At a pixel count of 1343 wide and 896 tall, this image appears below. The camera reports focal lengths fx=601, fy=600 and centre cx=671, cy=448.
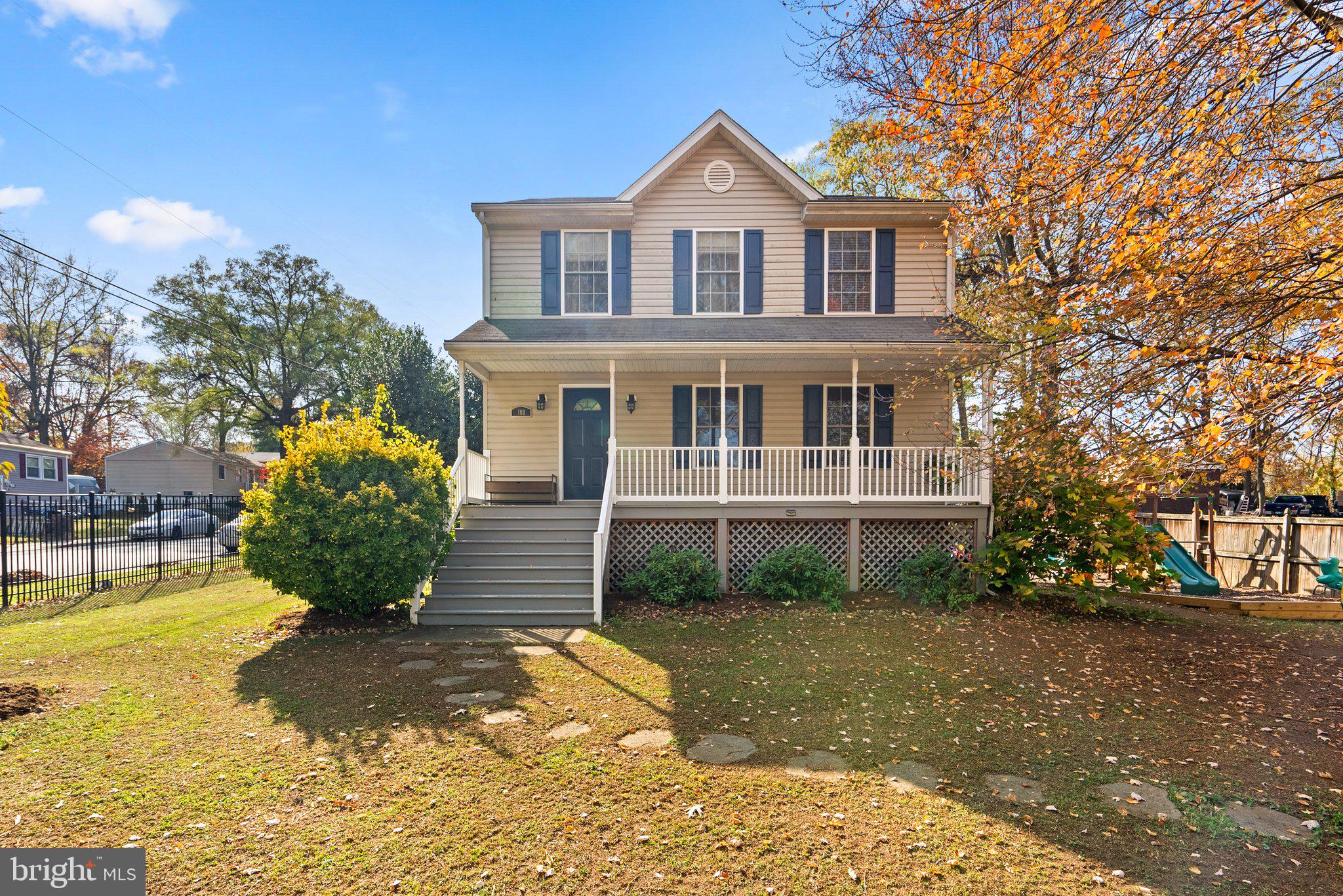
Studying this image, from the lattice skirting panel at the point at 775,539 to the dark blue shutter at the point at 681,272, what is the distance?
438 cm

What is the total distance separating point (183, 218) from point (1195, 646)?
25.3 meters

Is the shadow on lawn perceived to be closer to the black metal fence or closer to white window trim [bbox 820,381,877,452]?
white window trim [bbox 820,381,877,452]

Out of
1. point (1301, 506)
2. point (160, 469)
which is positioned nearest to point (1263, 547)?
point (1301, 506)

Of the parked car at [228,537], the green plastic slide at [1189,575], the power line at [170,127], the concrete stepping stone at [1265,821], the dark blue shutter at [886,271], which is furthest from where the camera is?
the parked car at [228,537]

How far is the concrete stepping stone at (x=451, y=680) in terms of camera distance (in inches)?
229

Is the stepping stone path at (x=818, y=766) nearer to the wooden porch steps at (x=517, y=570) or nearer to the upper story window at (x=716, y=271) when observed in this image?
the wooden porch steps at (x=517, y=570)

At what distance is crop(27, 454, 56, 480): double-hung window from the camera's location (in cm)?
2898

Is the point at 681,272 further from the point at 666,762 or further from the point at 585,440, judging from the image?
the point at 666,762

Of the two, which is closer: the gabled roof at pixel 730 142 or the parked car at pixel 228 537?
the gabled roof at pixel 730 142

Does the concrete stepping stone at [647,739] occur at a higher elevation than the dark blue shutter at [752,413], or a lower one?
lower

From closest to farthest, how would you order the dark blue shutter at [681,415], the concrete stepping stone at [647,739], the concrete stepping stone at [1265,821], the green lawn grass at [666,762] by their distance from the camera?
the green lawn grass at [666,762] < the concrete stepping stone at [1265,821] < the concrete stepping stone at [647,739] < the dark blue shutter at [681,415]

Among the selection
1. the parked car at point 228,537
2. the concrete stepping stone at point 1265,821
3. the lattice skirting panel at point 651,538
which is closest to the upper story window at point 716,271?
the lattice skirting panel at point 651,538

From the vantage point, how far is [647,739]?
182 inches

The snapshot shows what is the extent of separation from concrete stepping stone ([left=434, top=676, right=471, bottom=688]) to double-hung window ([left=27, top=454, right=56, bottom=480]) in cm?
3630
